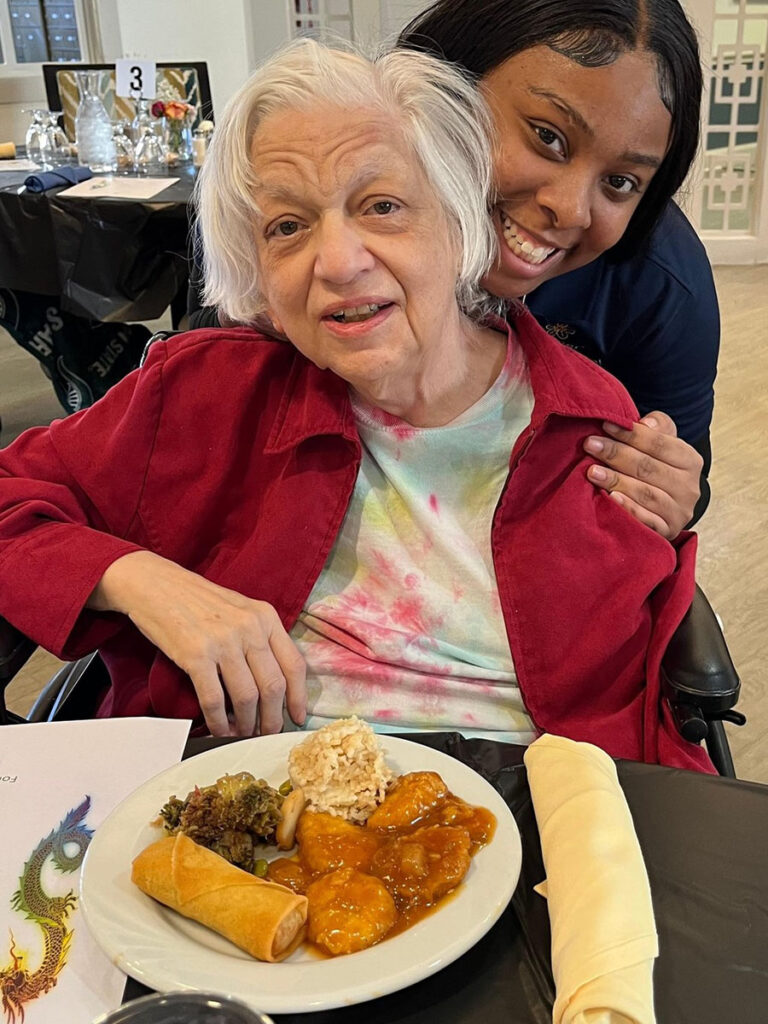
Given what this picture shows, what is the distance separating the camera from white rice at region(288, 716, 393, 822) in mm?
854

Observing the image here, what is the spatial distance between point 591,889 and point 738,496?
3.19 metres

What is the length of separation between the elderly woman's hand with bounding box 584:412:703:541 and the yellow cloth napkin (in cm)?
49

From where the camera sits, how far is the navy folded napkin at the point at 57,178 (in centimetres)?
348

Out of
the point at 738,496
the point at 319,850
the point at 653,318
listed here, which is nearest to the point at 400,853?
the point at 319,850

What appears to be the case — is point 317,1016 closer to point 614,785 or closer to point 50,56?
point 614,785

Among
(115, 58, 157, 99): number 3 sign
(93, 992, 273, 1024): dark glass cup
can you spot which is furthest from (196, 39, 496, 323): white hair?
(115, 58, 157, 99): number 3 sign

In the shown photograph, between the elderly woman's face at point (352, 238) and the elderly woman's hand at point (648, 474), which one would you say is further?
the elderly woman's hand at point (648, 474)

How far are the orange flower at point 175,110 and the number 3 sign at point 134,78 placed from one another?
20 centimetres

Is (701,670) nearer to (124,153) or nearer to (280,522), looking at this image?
(280,522)

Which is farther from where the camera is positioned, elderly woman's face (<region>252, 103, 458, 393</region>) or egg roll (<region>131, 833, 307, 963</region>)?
elderly woman's face (<region>252, 103, 458, 393</region>)

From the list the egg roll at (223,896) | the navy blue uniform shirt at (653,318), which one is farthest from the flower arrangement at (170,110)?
the egg roll at (223,896)

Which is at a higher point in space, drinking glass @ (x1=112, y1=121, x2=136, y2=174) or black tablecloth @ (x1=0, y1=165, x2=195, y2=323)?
drinking glass @ (x1=112, y1=121, x2=136, y2=174)

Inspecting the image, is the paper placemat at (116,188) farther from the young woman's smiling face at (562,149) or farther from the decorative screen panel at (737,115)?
the decorative screen panel at (737,115)

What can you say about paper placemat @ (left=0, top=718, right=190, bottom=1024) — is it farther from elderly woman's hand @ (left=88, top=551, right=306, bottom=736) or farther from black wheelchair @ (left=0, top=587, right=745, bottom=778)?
black wheelchair @ (left=0, top=587, right=745, bottom=778)
